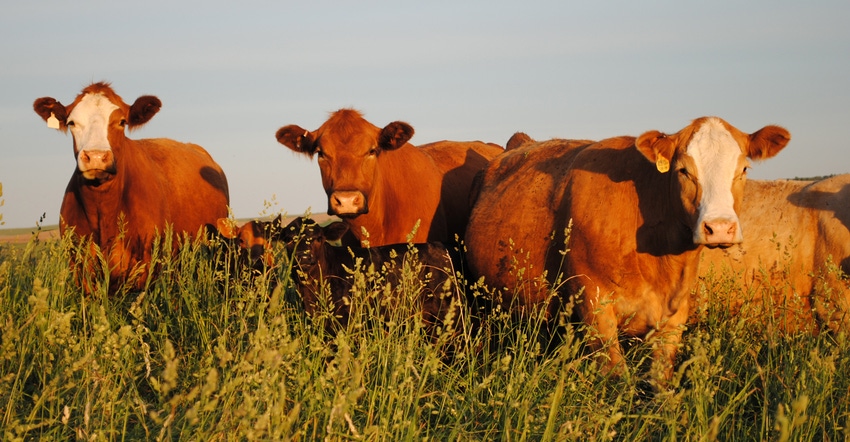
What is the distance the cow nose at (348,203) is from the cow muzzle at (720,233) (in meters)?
3.47

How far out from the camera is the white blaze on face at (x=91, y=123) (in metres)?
7.82

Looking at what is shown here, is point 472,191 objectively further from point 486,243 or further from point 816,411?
point 816,411

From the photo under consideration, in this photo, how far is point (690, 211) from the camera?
5.69 meters

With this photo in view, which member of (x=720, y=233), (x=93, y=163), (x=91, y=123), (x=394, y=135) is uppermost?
(x=91, y=123)

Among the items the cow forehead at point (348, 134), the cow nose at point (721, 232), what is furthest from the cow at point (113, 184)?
the cow nose at point (721, 232)

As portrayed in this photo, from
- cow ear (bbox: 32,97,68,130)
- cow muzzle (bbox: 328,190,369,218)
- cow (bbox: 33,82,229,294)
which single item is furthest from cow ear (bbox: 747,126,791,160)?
cow ear (bbox: 32,97,68,130)

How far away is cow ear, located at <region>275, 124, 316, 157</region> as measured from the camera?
28.9ft

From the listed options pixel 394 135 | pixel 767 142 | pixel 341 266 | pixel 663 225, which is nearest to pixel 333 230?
pixel 341 266

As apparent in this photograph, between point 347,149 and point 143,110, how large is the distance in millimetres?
2231

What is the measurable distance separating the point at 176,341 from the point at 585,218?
309 cm

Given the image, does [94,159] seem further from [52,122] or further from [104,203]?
[52,122]

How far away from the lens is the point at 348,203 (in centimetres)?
782

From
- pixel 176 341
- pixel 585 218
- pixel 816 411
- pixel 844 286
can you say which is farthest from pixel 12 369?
pixel 844 286

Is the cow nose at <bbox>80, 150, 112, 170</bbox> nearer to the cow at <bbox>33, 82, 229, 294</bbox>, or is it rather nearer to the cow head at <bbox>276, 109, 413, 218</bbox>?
the cow at <bbox>33, 82, 229, 294</bbox>
